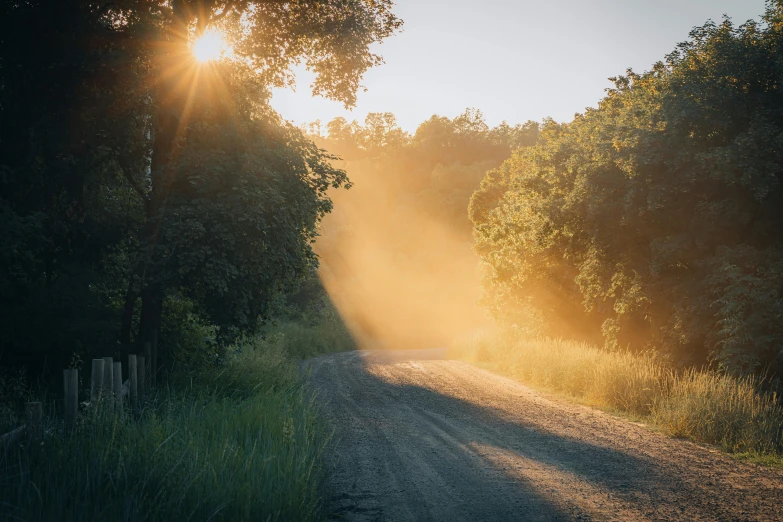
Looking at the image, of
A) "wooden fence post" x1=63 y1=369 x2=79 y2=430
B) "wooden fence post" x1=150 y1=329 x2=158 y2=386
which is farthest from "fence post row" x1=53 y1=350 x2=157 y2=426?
"wooden fence post" x1=150 y1=329 x2=158 y2=386

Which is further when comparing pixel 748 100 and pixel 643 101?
pixel 643 101

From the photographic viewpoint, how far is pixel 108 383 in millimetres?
8109

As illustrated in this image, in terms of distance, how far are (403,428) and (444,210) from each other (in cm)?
5760

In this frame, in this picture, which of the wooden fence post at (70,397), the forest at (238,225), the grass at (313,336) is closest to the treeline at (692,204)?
the forest at (238,225)

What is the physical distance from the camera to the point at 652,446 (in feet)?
33.1

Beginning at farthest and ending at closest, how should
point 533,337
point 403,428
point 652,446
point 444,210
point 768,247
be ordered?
point 444,210 < point 533,337 < point 768,247 < point 403,428 < point 652,446

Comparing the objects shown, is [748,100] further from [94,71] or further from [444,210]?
[444,210]

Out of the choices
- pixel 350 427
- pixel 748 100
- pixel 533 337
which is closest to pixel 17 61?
pixel 350 427

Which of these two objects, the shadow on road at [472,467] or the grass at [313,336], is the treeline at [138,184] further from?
the grass at [313,336]

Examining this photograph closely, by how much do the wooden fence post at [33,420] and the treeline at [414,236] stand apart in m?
39.3

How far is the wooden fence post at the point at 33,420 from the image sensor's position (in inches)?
250

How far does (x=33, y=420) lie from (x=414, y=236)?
2631 inches

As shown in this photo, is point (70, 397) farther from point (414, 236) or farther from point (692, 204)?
point (414, 236)

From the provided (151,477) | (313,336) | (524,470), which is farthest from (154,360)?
(313,336)
